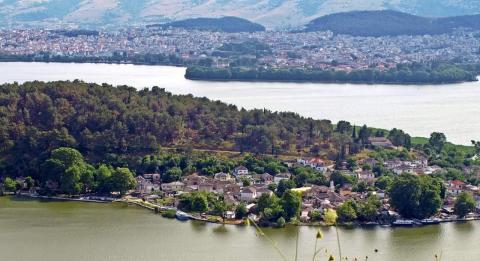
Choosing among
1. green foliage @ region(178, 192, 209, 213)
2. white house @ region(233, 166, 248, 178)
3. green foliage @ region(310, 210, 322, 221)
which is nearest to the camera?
green foliage @ region(310, 210, 322, 221)

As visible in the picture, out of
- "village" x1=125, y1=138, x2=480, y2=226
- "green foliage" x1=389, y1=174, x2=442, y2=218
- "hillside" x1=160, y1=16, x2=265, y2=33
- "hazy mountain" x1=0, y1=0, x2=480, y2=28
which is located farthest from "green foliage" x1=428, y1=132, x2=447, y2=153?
"hazy mountain" x1=0, y1=0, x2=480, y2=28

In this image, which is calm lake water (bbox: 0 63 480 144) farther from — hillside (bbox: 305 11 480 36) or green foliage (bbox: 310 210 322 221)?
hillside (bbox: 305 11 480 36)

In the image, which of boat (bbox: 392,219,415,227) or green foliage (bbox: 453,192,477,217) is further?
green foliage (bbox: 453,192,477,217)

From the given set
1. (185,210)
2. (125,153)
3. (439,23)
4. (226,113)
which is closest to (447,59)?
(439,23)

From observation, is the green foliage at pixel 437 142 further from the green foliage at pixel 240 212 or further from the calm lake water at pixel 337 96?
the green foliage at pixel 240 212

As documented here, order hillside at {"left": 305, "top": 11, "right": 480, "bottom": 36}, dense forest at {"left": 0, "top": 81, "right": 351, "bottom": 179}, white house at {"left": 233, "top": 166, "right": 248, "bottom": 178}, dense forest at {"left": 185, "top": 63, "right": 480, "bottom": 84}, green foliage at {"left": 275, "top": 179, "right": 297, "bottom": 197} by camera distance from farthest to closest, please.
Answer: hillside at {"left": 305, "top": 11, "right": 480, "bottom": 36}
dense forest at {"left": 185, "top": 63, "right": 480, "bottom": 84}
dense forest at {"left": 0, "top": 81, "right": 351, "bottom": 179}
white house at {"left": 233, "top": 166, "right": 248, "bottom": 178}
green foliage at {"left": 275, "top": 179, "right": 297, "bottom": 197}

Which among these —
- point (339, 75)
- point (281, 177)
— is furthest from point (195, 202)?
point (339, 75)
